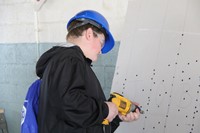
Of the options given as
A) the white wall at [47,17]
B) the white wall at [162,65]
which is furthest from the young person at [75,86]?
the white wall at [47,17]

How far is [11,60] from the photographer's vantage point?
2.41m

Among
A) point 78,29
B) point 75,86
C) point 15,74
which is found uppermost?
point 78,29

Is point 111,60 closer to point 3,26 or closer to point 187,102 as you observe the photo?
point 187,102

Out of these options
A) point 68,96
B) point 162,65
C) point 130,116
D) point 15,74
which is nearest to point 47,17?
point 15,74

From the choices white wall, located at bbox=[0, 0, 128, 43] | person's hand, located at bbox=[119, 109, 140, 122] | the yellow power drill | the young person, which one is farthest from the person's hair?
white wall, located at bbox=[0, 0, 128, 43]

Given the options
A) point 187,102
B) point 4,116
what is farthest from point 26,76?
point 187,102

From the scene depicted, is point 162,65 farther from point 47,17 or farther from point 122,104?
point 47,17

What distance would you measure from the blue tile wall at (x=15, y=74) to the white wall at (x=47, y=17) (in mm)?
71

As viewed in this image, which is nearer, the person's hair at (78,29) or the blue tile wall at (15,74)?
the person's hair at (78,29)

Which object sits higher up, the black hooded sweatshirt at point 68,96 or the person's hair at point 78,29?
the person's hair at point 78,29

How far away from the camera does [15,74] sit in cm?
242

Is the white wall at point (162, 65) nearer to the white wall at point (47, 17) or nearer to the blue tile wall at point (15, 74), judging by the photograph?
the white wall at point (47, 17)

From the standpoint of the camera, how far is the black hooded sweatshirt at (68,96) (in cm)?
94

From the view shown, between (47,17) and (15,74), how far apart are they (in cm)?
62
